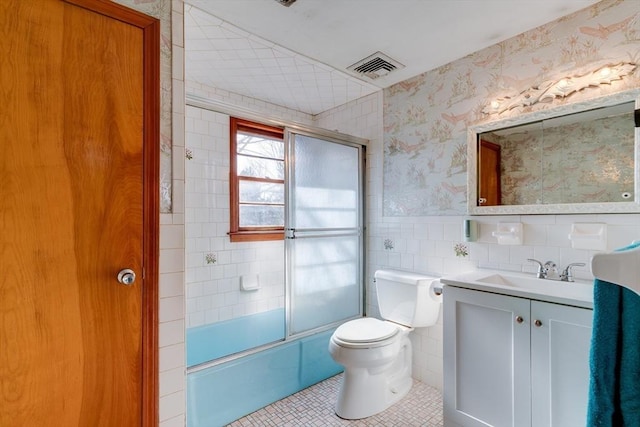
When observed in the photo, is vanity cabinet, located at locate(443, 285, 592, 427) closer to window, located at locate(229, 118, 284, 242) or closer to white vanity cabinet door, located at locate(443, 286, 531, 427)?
white vanity cabinet door, located at locate(443, 286, 531, 427)

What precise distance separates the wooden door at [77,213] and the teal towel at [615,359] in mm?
1504

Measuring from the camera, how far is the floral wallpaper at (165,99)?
1.41 m

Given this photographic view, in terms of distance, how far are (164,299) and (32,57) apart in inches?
42.1

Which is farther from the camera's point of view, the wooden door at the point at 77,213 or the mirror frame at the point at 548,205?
the mirror frame at the point at 548,205

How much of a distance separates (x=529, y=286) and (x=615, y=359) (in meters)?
1.20

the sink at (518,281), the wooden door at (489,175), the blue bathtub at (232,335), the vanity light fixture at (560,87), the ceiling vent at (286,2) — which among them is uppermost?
the ceiling vent at (286,2)

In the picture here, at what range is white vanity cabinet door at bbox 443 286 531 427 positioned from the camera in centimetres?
138

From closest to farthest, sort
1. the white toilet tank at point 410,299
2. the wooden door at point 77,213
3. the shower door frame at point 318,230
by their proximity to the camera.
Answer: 1. the wooden door at point 77,213
2. the white toilet tank at point 410,299
3. the shower door frame at point 318,230

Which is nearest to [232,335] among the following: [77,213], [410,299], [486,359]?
[410,299]

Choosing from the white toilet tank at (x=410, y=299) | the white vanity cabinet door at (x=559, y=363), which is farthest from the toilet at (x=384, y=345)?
the white vanity cabinet door at (x=559, y=363)

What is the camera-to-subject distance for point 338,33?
1.80m

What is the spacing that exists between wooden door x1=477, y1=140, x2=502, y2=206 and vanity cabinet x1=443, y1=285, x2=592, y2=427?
0.65 metres

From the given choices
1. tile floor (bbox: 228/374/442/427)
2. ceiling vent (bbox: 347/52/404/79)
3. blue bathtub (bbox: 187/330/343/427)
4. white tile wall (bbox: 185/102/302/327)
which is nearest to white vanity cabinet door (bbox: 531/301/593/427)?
tile floor (bbox: 228/374/442/427)

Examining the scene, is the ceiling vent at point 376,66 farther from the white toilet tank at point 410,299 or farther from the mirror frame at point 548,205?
the white toilet tank at point 410,299
